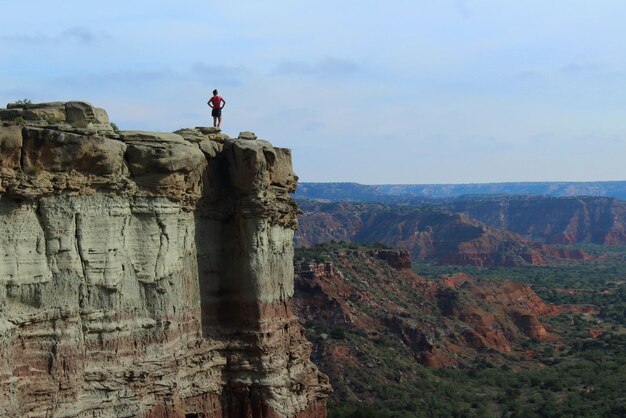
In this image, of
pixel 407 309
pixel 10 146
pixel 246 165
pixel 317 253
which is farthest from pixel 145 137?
pixel 317 253

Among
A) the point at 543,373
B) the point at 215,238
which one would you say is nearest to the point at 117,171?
the point at 215,238

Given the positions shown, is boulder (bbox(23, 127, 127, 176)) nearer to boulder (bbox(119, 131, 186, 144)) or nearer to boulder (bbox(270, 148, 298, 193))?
boulder (bbox(119, 131, 186, 144))

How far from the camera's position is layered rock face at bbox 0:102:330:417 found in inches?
584

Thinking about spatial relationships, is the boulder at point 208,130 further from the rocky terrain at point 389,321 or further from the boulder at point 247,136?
the rocky terrain at point 389,321

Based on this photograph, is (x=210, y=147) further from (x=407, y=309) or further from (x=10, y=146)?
(x=407, y=309)

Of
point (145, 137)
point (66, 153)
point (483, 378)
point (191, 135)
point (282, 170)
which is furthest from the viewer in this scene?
point (483, 378)

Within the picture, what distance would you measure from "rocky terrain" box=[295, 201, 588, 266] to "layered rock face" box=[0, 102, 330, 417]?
142363mm

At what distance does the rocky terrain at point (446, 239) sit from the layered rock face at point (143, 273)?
467 ft

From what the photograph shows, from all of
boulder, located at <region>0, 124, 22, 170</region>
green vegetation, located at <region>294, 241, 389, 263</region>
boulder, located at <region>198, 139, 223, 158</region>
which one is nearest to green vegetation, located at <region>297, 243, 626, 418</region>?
green vegetation, located at <region>294, 241, 389, 263</region>

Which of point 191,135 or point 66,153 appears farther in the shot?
point 191,135

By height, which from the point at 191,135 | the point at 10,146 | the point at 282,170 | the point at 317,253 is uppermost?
the point at 191,135

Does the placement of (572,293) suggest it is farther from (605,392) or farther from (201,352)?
(201,352)

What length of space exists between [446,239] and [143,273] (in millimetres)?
163509

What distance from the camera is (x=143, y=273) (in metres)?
16.9
